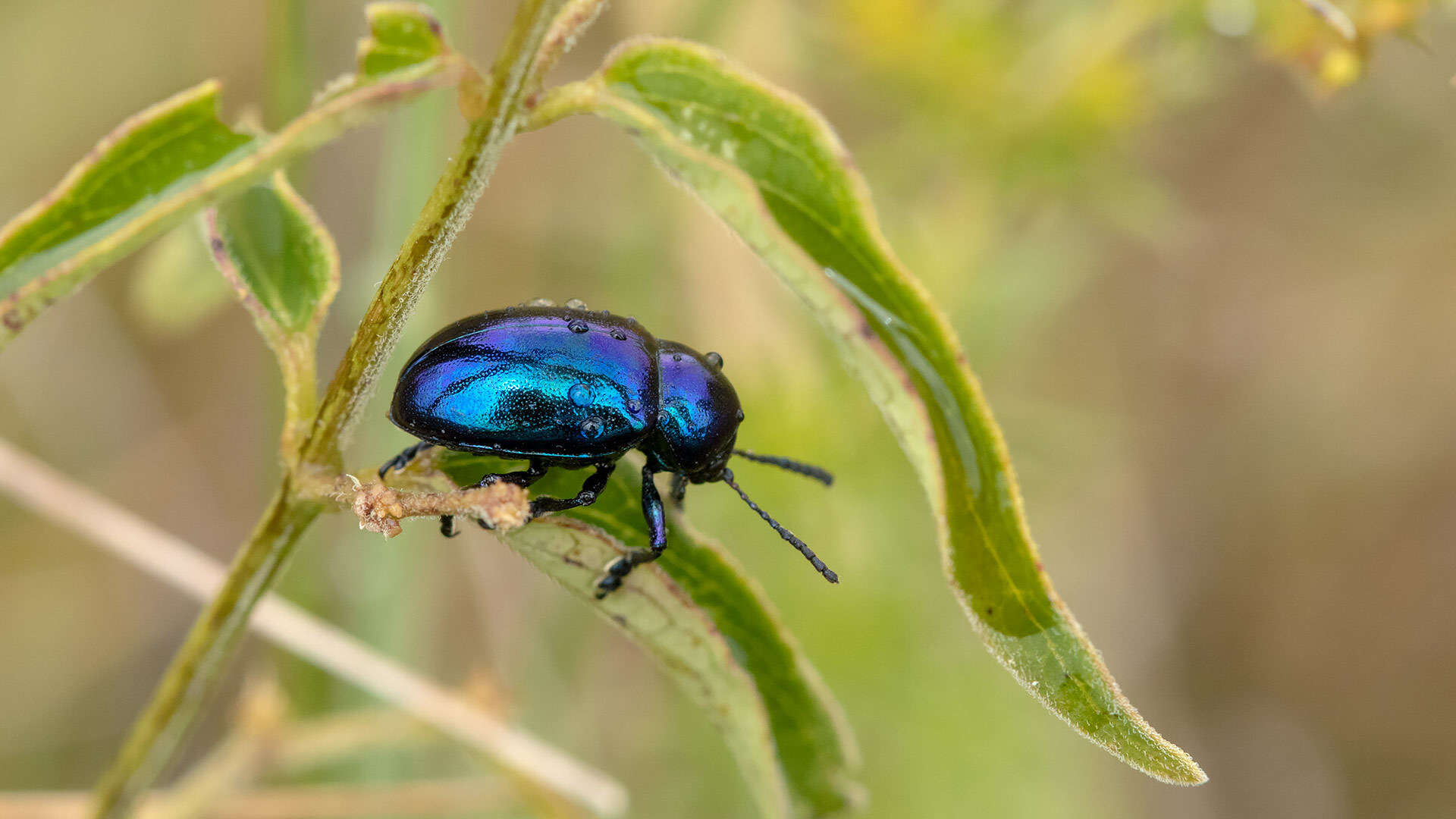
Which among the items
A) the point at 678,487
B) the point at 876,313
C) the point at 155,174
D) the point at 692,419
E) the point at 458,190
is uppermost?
the point at 876,313

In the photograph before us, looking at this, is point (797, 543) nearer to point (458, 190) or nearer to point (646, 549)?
point (646, 549)

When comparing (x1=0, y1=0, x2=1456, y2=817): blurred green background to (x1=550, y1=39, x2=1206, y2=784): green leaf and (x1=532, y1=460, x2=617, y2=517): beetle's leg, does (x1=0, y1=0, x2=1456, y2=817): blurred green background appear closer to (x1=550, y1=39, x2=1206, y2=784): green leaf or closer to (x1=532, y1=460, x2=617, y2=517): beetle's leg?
(x1=532, y1=460, x2=617, y2=517): beetle's leg

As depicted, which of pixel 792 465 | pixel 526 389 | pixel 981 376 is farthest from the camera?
pixel 981 376

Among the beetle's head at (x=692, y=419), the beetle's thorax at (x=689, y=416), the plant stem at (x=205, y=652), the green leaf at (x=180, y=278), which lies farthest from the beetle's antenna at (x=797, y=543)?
the green leaf at (x=180, y=278)

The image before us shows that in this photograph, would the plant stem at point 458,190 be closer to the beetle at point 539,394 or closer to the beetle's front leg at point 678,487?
the beetle at point 539,394

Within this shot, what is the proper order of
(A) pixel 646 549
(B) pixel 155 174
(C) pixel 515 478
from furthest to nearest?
(C) pixel 515 478 → (A) pixel 646 549 → (B) pixel 155 174

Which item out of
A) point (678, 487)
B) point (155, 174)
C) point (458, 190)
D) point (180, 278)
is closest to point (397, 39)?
point (458, 190)
